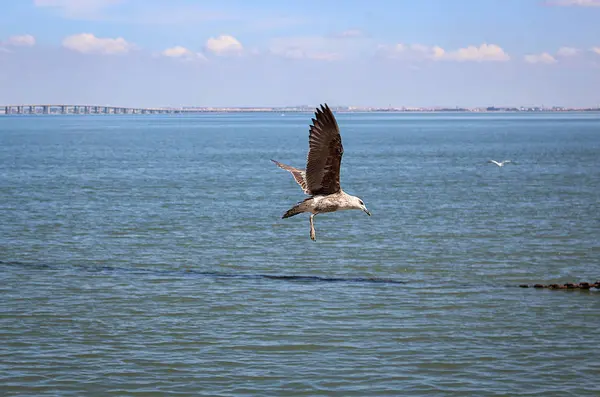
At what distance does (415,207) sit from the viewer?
43.7 meters

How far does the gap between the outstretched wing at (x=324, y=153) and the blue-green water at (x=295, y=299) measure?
2.93m

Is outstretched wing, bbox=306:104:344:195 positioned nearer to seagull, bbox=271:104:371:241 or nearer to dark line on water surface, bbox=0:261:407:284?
seagull, bbox=271:104:371:241

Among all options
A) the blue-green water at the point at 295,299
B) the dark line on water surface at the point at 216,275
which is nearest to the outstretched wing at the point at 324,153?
the blue-green water at the point at 295,299

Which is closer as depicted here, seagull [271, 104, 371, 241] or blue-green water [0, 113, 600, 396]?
seagull [271, 104, 371, 241]

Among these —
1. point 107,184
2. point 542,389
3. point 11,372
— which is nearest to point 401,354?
point 542,389

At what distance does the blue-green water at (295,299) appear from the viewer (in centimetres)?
1672

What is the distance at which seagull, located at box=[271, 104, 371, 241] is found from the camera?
16.0 meters

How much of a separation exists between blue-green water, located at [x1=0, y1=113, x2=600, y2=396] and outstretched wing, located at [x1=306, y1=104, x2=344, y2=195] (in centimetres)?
293

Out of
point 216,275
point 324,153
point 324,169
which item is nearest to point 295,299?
point 216,275

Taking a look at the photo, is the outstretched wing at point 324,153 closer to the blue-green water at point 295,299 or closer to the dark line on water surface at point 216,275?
the blue-green water at point 295,299

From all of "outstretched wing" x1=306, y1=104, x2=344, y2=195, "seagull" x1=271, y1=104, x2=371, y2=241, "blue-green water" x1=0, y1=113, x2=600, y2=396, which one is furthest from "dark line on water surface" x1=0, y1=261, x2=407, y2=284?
"outstretched wing" x1=306, y1=104, x2=344, y2=195

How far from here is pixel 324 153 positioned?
16469mm

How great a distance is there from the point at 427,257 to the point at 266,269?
4.74 m

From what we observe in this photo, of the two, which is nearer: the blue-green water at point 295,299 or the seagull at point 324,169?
the seagull at point 324,169
